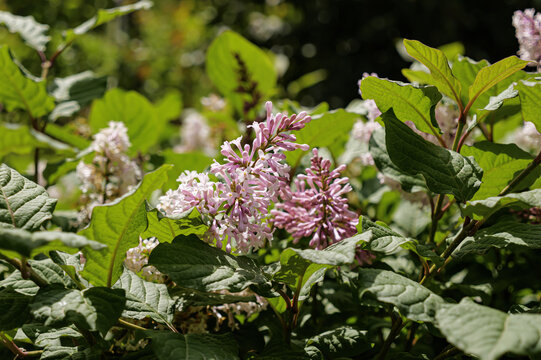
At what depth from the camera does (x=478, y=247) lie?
0.86m

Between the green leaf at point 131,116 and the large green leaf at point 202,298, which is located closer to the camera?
the large green leaf at point 202,298

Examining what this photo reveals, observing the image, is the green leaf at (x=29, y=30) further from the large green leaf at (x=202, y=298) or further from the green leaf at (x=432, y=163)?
the green leaf at (x=432, y=163)

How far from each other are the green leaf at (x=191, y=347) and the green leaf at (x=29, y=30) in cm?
124

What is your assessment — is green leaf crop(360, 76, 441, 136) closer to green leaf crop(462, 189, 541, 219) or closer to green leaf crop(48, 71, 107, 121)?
green leaf crop(462, 189, 541, 219)

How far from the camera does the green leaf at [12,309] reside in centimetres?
77

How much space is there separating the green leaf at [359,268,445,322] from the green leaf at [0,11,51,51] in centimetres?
139

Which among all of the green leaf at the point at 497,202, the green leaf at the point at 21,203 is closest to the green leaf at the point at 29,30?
the green leaf at the point at 21,203

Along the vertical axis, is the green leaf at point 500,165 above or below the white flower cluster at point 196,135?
above

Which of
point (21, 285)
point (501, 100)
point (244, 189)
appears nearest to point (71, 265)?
point (21, 285)

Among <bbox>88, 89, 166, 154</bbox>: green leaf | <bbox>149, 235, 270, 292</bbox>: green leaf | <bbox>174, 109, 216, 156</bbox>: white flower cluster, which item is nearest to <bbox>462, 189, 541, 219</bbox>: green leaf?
<bbox>149, 235, 270, 292</bbox>: green leaf

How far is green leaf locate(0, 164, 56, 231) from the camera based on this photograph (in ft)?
2.69

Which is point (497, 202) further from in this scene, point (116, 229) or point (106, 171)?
point (106, 171)

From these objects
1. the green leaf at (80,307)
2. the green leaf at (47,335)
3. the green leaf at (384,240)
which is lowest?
A: the green leaf at (47,335)

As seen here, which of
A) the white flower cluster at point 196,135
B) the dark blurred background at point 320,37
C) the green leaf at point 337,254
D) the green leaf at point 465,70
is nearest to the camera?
the green leaf at point 337,254
